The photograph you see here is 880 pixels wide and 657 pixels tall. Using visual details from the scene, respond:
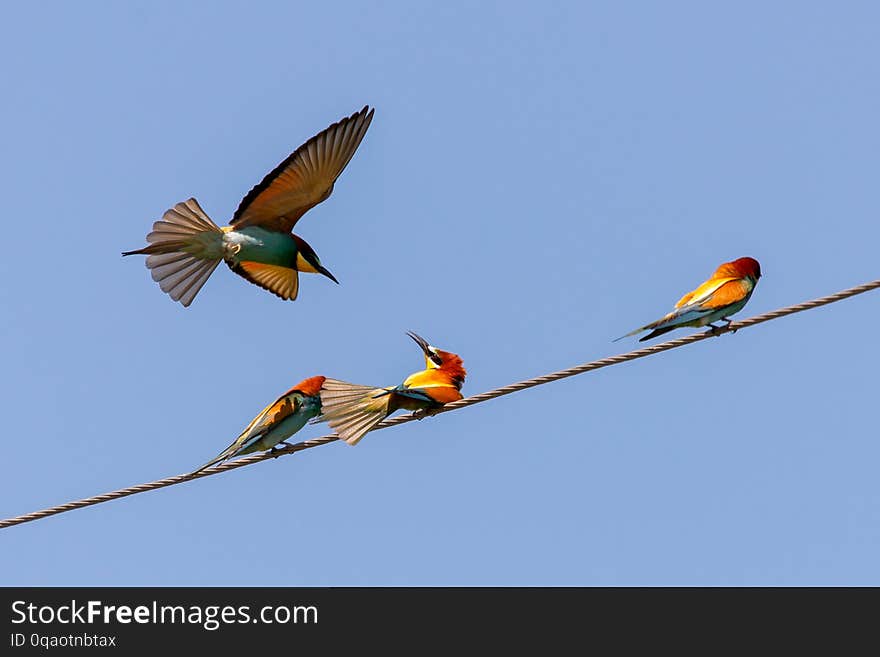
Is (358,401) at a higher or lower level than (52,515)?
higher

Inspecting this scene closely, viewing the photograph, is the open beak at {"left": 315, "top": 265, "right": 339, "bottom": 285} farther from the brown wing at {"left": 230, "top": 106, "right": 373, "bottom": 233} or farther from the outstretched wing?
the outstretched wing

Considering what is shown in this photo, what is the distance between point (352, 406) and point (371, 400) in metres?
0.07

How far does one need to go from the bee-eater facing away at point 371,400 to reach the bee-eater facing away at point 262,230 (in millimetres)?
1170

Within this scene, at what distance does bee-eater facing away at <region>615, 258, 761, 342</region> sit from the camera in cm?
604

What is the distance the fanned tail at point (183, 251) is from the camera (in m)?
6.69

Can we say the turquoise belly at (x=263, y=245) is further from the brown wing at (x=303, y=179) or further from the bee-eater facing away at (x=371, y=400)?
the bee-eater facing away at (x=371, y=400)

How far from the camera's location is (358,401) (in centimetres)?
574

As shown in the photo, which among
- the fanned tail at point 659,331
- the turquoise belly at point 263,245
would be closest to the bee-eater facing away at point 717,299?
the fanned tail at point 659,331

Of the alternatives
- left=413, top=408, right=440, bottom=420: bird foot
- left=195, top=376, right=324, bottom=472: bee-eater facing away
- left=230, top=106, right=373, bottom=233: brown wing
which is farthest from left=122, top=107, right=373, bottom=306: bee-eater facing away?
left=413, top=408, right=440, bottom=420: bird foot

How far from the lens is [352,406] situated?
572 cm

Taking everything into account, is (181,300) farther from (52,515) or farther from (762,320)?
(762,320)

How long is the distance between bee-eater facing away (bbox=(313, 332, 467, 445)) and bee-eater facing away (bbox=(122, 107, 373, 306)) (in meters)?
1.17
